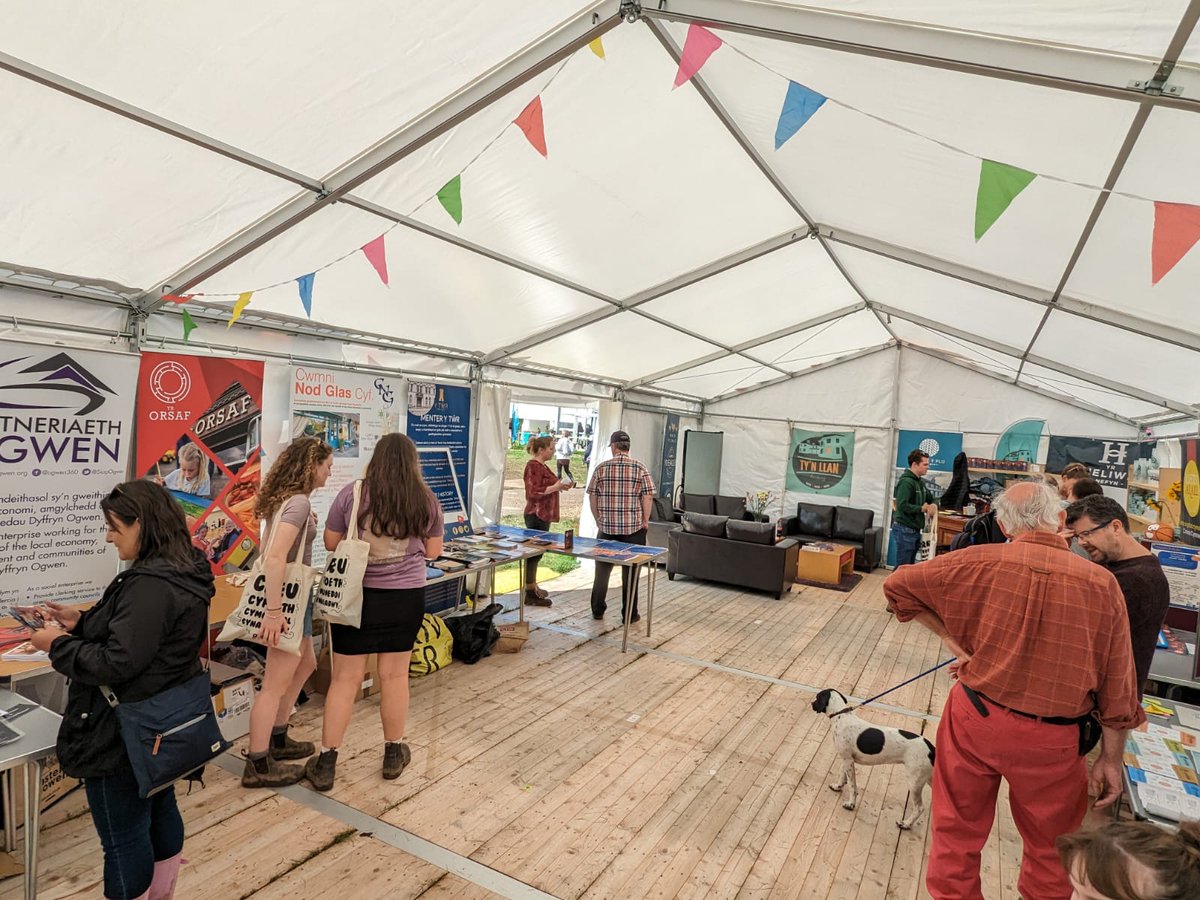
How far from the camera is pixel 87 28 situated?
173 cm

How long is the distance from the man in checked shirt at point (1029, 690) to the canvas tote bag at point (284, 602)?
238cm

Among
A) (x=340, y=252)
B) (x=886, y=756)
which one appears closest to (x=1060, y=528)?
(x=886, y=756)

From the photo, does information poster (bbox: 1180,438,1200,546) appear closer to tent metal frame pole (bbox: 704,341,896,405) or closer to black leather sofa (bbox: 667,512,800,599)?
black leather sofa (bbox: 667,512,800,599)

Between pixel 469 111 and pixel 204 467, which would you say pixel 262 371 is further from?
pixel 469 111

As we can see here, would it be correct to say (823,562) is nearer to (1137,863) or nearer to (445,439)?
(445,439)

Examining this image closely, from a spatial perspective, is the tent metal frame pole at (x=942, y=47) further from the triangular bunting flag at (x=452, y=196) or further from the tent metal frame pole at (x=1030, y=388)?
the tent metal frame pole at (x=1030, y=388)

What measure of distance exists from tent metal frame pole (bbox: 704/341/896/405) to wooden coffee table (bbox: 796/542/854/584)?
3.05 metres

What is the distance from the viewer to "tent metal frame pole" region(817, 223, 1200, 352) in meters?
3.54

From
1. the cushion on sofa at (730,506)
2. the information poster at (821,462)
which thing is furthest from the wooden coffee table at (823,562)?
the information poster at (821,462)

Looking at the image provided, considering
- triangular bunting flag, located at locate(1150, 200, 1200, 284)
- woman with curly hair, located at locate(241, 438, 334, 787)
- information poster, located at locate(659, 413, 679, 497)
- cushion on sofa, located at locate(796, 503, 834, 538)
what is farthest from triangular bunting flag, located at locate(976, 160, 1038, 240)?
cushion on sofa, located at locate(796, 503, 834, 538)

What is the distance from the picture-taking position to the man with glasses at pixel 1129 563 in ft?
8.07

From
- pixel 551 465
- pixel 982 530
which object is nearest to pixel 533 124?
pixel 982 530

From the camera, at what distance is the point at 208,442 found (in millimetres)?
3615

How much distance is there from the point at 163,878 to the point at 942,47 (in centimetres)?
344
